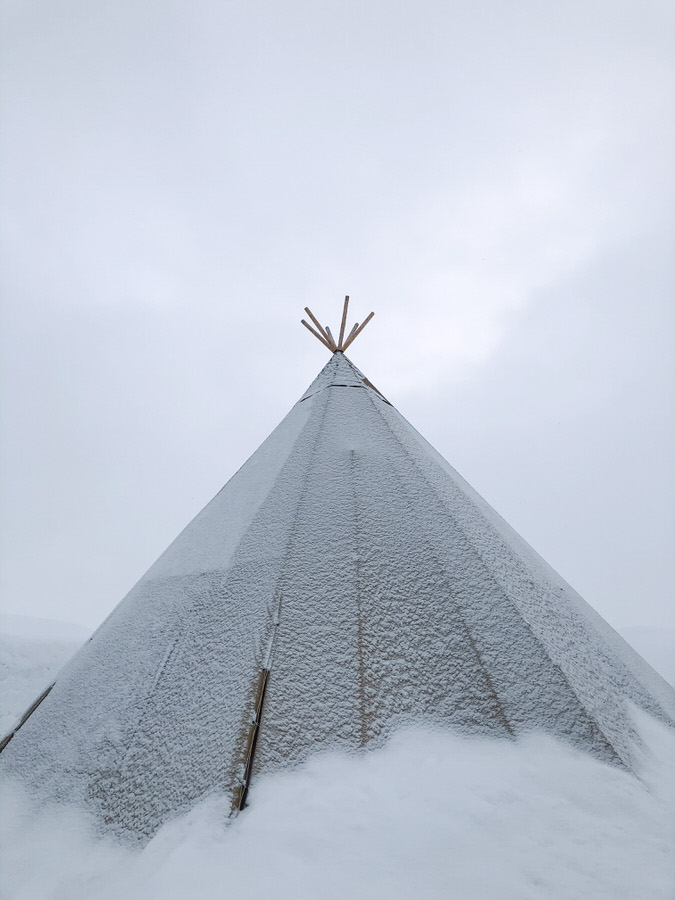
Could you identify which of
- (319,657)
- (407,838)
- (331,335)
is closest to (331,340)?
(331,335)

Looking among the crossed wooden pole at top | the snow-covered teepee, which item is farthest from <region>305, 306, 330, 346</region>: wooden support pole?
the snow-covered teepee

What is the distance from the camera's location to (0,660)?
632cm

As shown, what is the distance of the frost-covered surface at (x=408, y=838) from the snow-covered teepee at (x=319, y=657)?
0.12 m

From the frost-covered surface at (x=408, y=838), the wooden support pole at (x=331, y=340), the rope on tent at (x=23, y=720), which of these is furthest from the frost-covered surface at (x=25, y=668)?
the wooden support pole at (x=331, y=340)

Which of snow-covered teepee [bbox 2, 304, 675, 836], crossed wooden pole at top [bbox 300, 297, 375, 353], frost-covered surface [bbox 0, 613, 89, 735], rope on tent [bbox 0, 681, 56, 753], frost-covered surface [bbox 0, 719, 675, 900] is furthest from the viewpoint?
crossed wooden pole at top [bbox 300, 297, 375, 353]

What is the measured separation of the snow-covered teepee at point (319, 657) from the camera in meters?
2.25

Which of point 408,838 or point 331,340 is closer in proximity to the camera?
point 408,838

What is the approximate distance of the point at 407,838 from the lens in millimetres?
1738

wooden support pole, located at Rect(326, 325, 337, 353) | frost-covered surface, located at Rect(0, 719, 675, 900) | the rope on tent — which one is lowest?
the rope on tent

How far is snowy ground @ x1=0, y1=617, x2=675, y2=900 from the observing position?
159 cm

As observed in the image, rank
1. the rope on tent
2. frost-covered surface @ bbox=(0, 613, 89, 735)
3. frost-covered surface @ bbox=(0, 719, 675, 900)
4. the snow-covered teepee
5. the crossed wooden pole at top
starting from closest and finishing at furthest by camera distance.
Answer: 1. frost-covered surface @ bbox=(0, 719, 675, 900)
2. the snow-covered teepee
3. the rope on tent
4. frost-covered surface @ bbox=(0, 613, 89, 735)
5. the crossed wooden pole at top

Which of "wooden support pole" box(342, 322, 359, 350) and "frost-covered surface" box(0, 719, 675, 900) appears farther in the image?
"wooden support pole" box(342, 322, 359, 350)

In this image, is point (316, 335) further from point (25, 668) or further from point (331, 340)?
point (25, 668)

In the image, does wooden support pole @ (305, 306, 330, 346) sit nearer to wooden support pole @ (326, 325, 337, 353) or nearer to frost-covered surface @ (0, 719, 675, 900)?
wooden support pole @ (326, 325, 337, 353)
